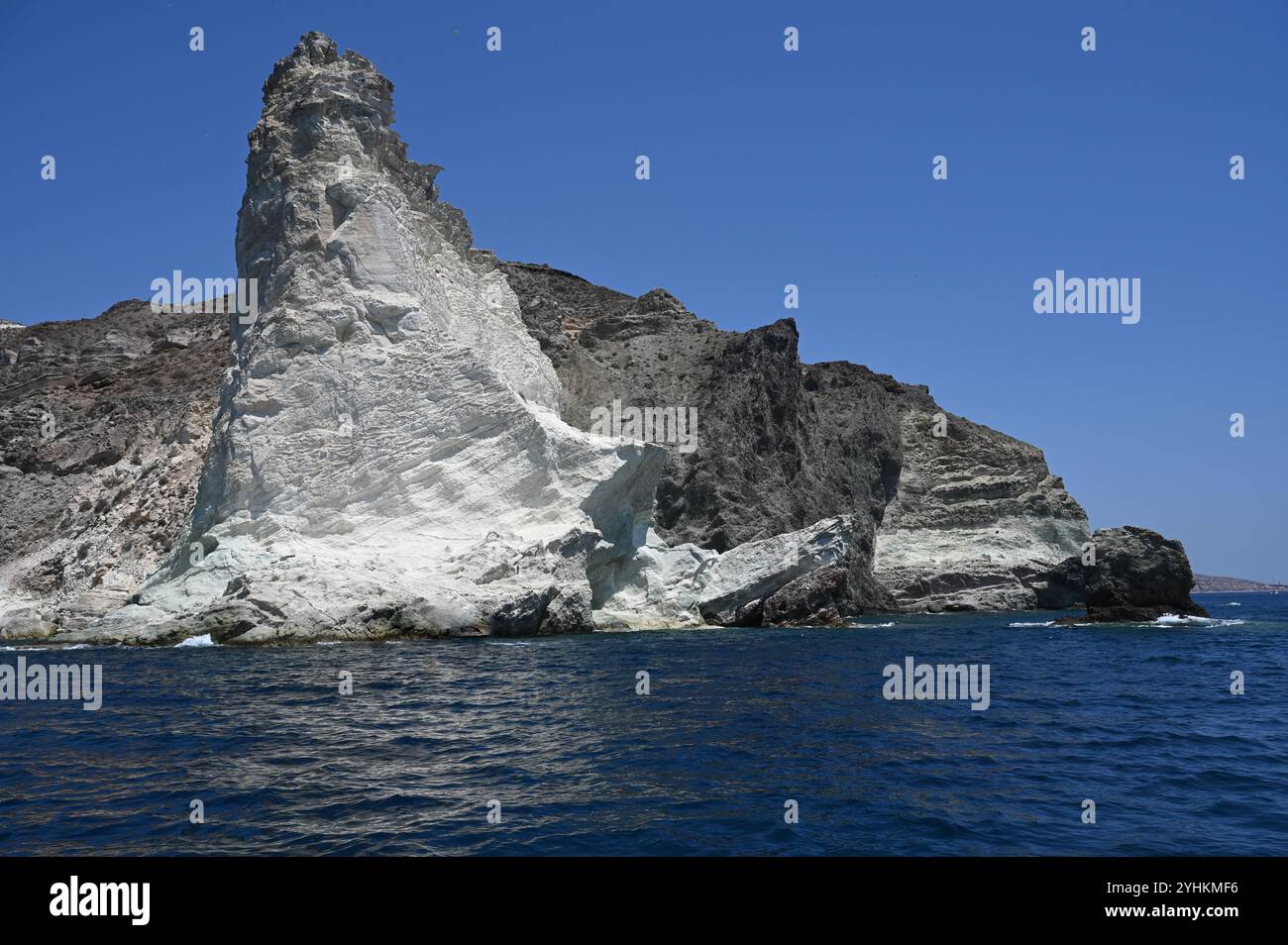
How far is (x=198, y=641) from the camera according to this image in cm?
2533

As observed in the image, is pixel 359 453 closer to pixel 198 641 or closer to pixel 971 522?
pixel 198 641

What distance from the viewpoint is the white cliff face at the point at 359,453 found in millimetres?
27422

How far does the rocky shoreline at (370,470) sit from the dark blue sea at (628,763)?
774cm

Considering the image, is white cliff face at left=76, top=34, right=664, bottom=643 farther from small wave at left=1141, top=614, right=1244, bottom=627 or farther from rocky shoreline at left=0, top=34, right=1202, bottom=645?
small wave at left=1141, top=614, right=1244, bottom=627

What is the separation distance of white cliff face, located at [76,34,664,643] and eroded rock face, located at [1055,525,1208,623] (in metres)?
21.4

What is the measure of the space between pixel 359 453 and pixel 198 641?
8346 mm

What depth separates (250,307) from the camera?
35.6 m

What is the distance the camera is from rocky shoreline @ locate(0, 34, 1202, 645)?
28817 millimetres

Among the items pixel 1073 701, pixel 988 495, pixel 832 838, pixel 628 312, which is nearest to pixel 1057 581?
pixel 988 495

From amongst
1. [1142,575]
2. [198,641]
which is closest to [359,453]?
[198,641]

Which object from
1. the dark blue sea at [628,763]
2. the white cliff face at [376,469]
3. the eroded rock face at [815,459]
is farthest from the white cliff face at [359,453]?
the eroded rock face at [815,459]

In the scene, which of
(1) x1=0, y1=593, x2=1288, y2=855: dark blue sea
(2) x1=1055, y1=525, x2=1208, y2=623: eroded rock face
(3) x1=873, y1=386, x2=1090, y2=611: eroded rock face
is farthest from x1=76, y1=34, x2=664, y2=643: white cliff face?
(3) x1=873, y1=386, x2=1090, y2=611: eroded rock face

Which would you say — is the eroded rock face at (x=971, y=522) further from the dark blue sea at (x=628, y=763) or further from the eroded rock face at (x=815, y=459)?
the dark blue sea at (x=628, y=763)

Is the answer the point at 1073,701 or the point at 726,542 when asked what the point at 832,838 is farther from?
the point at 726,542
